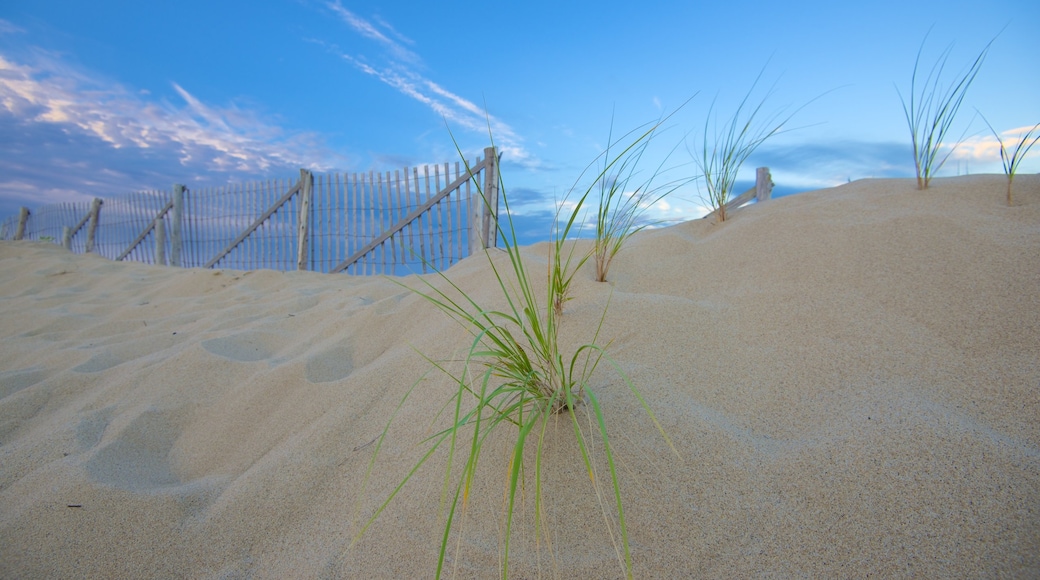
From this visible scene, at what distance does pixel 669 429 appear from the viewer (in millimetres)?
1319

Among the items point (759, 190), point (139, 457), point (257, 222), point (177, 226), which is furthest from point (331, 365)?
point (177, 226)

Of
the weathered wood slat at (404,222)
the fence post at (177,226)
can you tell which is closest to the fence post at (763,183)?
the weathered wood slat at (404,222)

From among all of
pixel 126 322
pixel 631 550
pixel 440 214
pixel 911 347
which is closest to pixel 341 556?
pixel 631 550

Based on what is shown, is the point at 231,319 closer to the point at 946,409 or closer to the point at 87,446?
the point at 87,446

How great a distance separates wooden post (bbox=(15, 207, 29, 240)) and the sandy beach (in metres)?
15.7

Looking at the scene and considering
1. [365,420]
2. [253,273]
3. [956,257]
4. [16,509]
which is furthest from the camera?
[253,273]

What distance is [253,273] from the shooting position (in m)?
6.11

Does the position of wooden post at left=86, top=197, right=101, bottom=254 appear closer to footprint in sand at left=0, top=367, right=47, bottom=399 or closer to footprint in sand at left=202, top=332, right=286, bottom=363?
footprint in sand at left=0, top=367, right=47, bottom=399

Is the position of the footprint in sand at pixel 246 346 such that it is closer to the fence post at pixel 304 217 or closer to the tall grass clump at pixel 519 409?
the tall grass clump at pixel 519 409

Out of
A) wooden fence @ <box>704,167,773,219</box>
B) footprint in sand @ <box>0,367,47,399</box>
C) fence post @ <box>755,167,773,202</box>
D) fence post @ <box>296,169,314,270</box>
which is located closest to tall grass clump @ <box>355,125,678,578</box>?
footprint in sand @ <box>0,367,47,399</box>

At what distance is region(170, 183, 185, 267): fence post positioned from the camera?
9867 millimetres

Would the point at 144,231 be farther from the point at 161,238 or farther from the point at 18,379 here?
the point at 18,379

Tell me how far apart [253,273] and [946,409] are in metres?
6.46

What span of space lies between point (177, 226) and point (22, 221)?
8.08 metres
